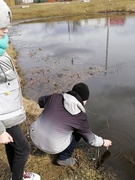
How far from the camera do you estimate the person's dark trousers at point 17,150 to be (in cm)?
248

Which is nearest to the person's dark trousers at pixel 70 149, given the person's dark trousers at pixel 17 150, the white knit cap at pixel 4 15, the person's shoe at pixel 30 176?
the person's shoe at pixel 30 176

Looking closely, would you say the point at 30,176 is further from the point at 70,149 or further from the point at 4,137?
the point at 4,137

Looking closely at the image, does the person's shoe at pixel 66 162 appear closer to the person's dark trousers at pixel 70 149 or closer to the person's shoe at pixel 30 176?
the person's dark trousers at pixel 70 149

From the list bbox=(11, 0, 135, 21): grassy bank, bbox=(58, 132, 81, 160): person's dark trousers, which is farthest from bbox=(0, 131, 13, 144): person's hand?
bbox=(11, 0, 135, 21): grassy bank

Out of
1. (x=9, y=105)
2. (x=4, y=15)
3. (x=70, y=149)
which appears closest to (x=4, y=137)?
(x=9, y=105)

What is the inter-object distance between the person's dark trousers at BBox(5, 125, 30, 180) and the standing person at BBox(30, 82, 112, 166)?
0.59m

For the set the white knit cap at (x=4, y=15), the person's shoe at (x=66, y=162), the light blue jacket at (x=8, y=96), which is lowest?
the person's shoe at (x=66, y=162)

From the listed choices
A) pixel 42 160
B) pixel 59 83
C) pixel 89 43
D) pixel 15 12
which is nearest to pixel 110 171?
pixel 42 160

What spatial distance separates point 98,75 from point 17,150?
19.1 feet

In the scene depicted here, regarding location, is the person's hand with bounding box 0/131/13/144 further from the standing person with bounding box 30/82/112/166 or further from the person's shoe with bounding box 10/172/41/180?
the person's shoe with bounding box 10/172/41/180

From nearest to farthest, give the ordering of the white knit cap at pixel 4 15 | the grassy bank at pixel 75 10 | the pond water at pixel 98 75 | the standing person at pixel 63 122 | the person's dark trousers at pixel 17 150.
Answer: the white knit cap at pixel 4 15 → the person's dark trousers at pixel 17 150 → the standing person at pixel 63 122 → the pond water at pixel 98 75 → the grassy bank at pixel 75 10

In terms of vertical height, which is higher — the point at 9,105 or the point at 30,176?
the point at 9,105

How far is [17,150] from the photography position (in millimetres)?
2566

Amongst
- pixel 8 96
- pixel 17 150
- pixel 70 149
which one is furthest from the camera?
pixel 70 149
